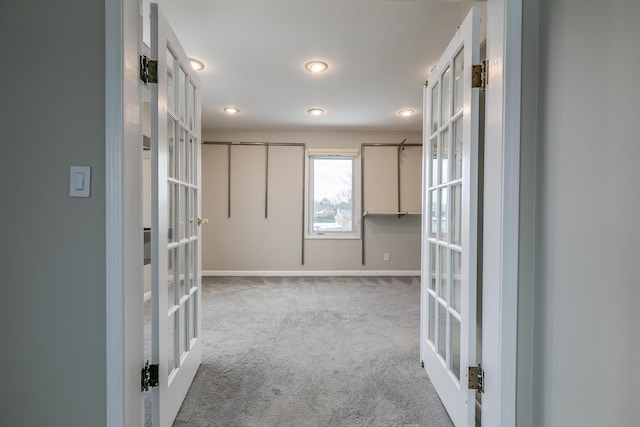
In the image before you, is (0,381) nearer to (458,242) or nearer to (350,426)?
(350,426)

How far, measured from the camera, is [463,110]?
4.68 feet

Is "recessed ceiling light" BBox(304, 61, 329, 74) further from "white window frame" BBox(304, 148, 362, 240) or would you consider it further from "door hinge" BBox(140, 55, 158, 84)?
"white window frame" BBox(304, 148, 362, 240)

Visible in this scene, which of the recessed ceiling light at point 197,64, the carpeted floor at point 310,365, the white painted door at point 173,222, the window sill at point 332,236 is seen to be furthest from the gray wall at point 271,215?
the white painted door at point 173,222

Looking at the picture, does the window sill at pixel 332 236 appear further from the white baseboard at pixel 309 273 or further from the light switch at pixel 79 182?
the light switch at pixel 79 182

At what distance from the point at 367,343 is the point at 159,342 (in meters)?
1.66

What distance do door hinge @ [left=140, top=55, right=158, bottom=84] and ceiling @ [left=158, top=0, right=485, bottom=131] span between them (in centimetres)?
96

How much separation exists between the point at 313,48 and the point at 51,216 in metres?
2.15

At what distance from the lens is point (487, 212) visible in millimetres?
1257

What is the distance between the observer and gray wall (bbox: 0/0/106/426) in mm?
1088

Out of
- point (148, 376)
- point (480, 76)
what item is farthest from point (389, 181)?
point (148, 376)

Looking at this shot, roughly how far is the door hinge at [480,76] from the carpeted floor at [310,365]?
1.56 metres

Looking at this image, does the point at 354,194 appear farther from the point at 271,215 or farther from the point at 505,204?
the point at 505,204

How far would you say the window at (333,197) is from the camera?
524cm

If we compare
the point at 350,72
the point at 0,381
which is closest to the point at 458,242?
the point at 0,381
